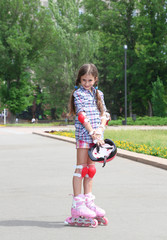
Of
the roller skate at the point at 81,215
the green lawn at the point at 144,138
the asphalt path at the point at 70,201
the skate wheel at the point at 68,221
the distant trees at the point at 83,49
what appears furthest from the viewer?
the distant trees at the point at 83,49

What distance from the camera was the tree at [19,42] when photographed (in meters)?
51.0

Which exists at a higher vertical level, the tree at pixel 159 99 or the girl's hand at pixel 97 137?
the tree at pixel 159 99

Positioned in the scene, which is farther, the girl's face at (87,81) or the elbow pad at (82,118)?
the girl's face at (87,81)

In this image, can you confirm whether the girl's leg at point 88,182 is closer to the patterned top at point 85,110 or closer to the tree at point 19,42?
the patterned top at point 85,110

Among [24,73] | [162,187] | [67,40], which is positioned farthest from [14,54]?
[162,187]

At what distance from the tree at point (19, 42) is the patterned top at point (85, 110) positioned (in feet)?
151

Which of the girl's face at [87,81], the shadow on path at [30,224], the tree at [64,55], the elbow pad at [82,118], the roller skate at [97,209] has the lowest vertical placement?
the shadow on path at [30,224]

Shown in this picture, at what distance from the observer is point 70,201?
21.6 feet

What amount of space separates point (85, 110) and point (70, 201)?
1969 millimetres

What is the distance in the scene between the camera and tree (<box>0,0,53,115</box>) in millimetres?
51031

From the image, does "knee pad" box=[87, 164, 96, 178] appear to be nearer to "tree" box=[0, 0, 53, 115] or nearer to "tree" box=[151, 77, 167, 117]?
"tree" box=[151, 77, 167, 117]

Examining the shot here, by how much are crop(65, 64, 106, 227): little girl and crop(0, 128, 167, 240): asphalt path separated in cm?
25

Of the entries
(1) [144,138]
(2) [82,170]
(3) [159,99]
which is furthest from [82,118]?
(3) [159,99]

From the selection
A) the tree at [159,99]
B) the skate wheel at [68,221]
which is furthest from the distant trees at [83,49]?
the skate wheel at [68,221]
